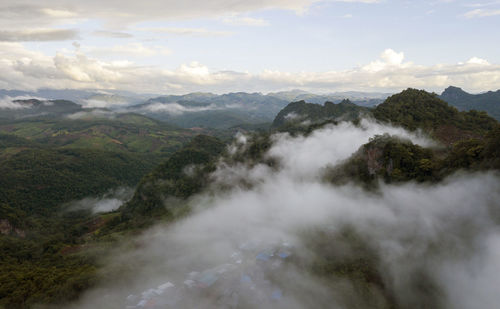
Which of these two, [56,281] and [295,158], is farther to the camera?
[295,158]

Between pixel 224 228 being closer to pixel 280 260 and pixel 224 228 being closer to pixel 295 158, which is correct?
pixel 280 260

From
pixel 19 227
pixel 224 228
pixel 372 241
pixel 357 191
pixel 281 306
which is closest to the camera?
pixel 281 306

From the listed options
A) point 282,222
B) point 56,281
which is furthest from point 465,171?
point 56,281

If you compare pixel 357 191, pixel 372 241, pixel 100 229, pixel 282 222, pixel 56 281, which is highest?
pixel 357 191

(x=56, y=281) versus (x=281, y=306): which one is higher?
(x=281, y=306)

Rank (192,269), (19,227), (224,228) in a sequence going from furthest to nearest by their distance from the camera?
(19,227) < (224,228) < (192,269)

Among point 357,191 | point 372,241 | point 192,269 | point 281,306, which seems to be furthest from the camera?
point 357,191

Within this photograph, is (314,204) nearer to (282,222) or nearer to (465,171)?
(282,222)

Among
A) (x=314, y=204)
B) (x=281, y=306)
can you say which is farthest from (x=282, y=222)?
(x=281, y=306)

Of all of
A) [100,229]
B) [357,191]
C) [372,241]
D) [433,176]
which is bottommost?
[100,229]
